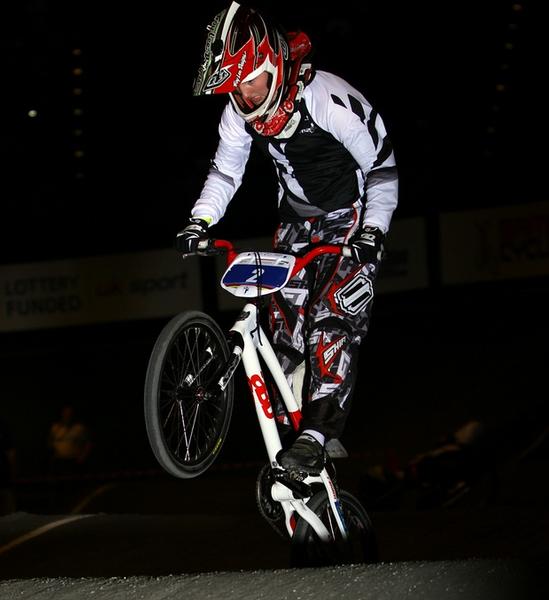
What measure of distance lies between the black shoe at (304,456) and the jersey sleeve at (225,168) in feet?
3.84

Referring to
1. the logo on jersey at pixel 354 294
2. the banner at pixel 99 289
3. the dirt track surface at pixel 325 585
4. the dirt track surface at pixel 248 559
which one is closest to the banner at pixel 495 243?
the banner at pixel 99 289

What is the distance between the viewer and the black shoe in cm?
454

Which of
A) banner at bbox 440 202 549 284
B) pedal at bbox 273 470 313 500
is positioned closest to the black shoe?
pedal at bbox 273 470 313 500

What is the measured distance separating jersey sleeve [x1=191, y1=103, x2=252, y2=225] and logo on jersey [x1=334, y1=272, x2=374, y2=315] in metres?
0.71

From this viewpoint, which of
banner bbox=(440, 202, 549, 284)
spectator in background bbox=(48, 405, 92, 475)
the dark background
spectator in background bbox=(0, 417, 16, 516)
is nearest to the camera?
spectator in background bbox=(0, 417, 16, 516)

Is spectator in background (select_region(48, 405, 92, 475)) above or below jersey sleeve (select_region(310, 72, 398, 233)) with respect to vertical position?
below

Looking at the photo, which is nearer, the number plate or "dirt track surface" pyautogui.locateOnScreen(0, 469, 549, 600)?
"dirt track surface" pyautogui.locateOnScreen(0, 469, 549, 600)

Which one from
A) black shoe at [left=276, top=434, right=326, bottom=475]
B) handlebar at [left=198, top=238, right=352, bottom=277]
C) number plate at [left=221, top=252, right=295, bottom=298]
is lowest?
black shoe at [left=276, top=434, right=326, bottom=475]

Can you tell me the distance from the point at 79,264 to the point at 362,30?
22.0 ft

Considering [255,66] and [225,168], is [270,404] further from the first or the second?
[255,66]

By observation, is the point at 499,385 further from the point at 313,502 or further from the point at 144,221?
the point at 313,502

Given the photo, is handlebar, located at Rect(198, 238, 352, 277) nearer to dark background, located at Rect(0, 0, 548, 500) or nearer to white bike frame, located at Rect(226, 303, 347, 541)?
white bike frame, located at Rect(226, 303, 347, 541)

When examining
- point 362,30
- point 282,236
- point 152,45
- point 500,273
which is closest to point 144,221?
point 152,45

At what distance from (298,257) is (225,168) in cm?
68
